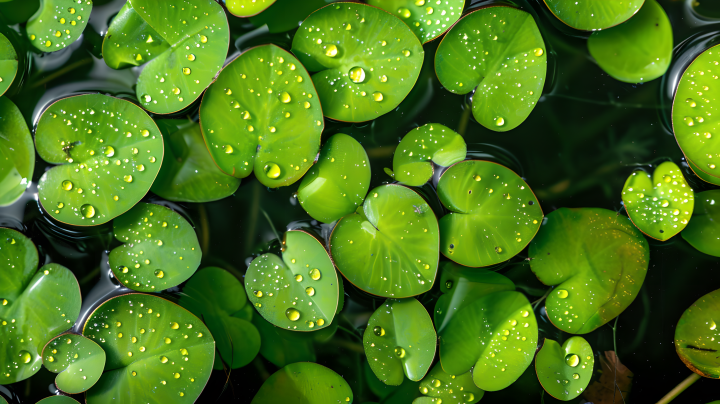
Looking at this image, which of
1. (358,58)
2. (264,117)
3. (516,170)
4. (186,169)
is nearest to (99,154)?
(186,169)

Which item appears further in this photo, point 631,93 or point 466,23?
point 631,93

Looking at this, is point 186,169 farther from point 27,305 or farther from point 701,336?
point 701,336

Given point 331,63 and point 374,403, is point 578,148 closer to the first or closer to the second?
point 331,63

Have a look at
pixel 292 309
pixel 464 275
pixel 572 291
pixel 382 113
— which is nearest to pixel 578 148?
pixel 572 291

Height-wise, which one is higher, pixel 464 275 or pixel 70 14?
pixel 70 14

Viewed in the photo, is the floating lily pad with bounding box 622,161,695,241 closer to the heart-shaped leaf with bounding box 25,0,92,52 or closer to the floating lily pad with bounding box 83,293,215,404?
the floating lily pad with bounding box 83,293,215,404

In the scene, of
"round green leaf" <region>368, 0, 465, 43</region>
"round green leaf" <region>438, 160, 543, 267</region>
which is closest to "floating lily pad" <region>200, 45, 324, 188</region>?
"round green leaf" <region>368, 0, 465, 43</region>
